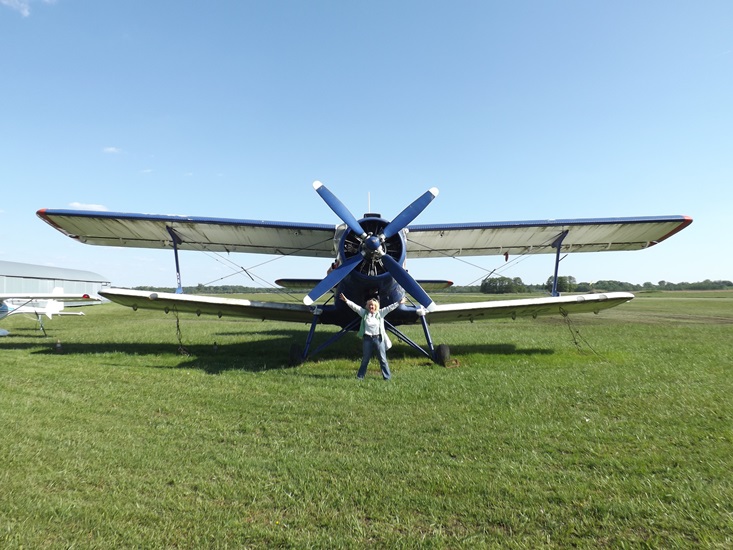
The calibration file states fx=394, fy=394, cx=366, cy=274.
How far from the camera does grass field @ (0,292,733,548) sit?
2676 millimetres

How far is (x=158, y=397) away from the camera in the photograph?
595cm

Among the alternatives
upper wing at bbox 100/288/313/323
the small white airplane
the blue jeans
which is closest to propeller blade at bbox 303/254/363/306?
the blue jeans

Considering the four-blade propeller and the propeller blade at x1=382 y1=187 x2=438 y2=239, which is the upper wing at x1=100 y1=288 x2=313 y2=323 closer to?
the four-blade propeller

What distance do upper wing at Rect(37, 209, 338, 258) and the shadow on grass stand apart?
291 cm

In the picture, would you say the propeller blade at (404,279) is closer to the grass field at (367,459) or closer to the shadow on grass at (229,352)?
the grass field at (367,459)

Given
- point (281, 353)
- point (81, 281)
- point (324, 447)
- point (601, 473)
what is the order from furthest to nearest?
point (81, 281) → point (281, 353) → point (324, 447) → point (601, 473)

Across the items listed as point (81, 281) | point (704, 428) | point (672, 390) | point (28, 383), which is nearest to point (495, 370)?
point (672, 390)

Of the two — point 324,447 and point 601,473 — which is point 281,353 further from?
point 601,473

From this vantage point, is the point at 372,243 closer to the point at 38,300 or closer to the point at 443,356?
the point at 443,356

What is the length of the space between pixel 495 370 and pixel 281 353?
18.6 feet

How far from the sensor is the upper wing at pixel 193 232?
955 cm

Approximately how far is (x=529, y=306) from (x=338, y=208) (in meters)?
5.01

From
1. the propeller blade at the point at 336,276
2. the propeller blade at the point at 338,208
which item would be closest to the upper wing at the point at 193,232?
the propeller blade at the point at 338,208

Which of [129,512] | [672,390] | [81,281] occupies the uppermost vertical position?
[81,281]
